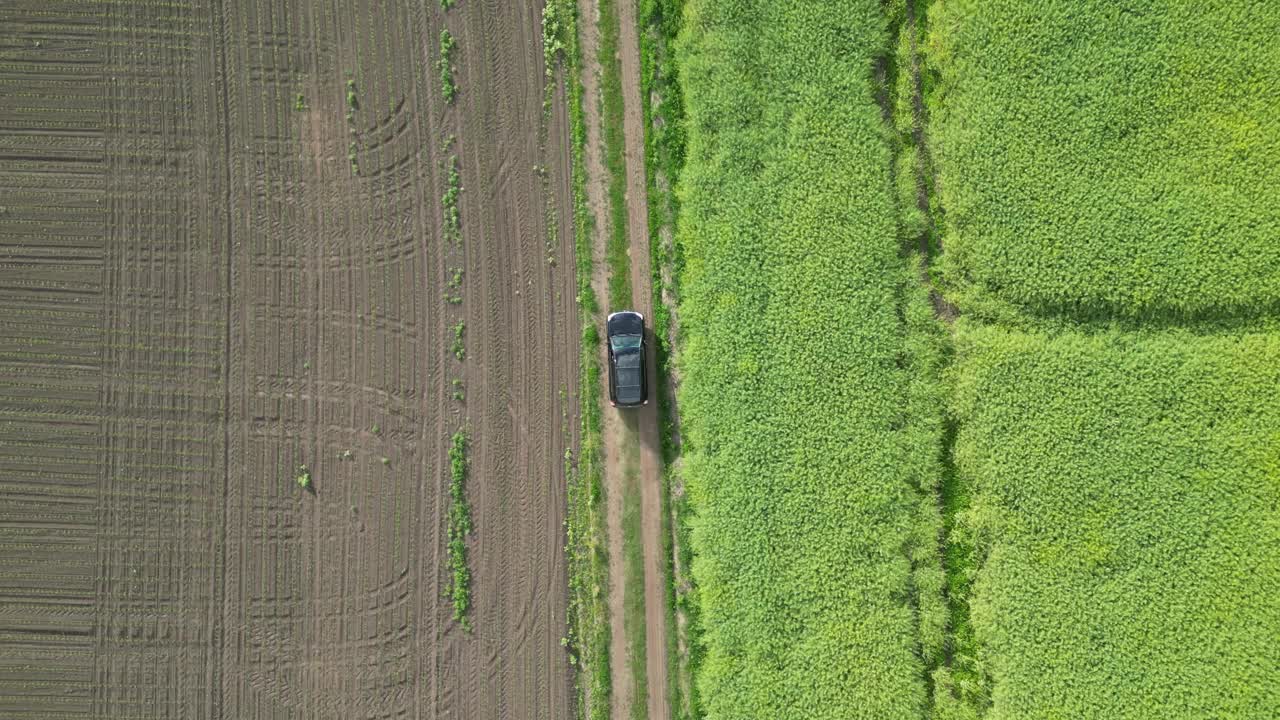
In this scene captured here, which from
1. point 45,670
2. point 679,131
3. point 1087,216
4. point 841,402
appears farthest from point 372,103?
point 1087,216

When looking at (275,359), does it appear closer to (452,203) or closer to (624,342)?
(452,203)

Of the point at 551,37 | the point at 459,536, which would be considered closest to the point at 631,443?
the point at 459,536

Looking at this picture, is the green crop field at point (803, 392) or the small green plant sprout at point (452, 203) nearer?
the green crop field at point (803, 392)

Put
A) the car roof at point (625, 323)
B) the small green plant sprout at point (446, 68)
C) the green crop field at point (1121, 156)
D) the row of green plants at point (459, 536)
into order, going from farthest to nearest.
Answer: the small green plant sprout at point (446, 68)
the row of green plants at point (459, 536)
the car roof at point (625, 323)
the green crop field at point (1121, 156)

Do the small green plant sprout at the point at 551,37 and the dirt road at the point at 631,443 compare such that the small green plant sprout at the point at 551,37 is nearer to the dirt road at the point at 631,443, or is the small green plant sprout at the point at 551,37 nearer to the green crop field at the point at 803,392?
the dirt road at the point at 631,443

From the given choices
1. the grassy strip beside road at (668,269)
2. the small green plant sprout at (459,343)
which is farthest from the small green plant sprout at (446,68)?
the small green plant sprout at (459,343)

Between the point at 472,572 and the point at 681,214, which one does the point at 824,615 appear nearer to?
the point at 472,572
